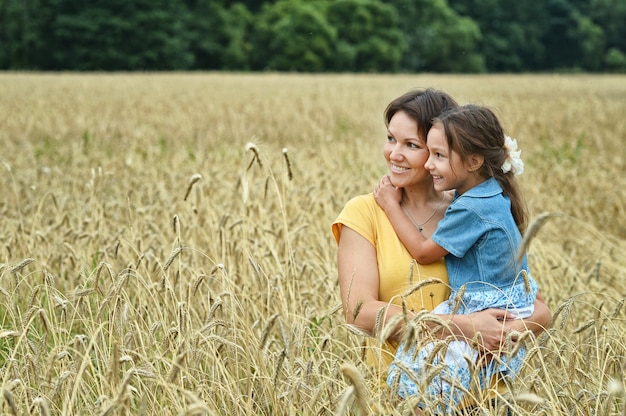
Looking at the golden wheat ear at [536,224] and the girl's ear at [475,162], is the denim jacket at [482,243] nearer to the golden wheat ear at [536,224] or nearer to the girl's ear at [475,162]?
the girl's ear at [475,162]

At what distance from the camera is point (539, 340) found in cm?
255

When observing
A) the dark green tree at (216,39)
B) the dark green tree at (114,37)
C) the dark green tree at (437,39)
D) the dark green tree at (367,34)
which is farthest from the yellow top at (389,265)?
the dark green tree at (437,39)

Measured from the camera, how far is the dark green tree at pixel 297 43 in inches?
2181

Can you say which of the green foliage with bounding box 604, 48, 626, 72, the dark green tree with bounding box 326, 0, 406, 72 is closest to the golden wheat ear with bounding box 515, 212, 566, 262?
the dark green tree with bounding box 326, 0, 406, 72

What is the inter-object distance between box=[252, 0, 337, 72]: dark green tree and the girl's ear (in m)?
53.0

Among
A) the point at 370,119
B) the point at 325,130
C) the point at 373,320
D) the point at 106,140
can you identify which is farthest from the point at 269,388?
the point at 370,119

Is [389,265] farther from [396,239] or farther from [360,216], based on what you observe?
[360,216]

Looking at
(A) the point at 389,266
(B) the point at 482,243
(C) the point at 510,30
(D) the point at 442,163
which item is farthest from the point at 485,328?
(C) the point at 510,30

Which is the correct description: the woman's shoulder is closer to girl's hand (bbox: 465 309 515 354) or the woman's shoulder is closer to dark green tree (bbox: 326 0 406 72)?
girl's hand (bbox: 465 309 515 354)

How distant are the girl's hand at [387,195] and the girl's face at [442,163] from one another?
0.16 meters

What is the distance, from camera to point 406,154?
275 cm

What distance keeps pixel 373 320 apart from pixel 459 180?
A: 1.76 ft

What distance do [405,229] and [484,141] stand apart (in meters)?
0.38

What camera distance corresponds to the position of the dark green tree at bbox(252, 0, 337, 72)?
5541cm
